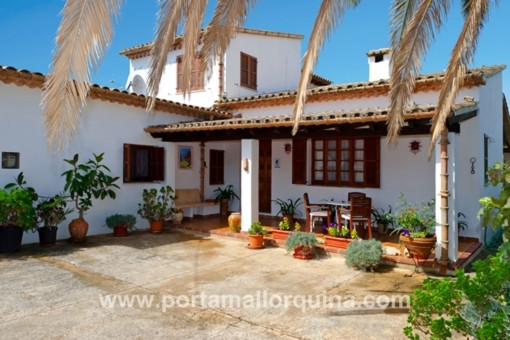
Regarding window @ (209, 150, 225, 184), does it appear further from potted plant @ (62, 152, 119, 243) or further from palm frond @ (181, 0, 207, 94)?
palm frond @ (181, 0, 207, 94)

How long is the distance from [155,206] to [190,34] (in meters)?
7.49

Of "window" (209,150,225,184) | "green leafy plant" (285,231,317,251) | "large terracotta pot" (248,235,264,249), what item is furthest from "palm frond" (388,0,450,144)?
"window" (209,150,225,184)

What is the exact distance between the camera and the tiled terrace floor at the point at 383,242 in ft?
23.1

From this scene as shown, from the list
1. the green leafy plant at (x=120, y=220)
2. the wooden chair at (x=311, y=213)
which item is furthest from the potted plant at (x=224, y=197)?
the wooden chair at (x=311, y=213)

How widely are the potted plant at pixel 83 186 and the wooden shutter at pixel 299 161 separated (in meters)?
5.61

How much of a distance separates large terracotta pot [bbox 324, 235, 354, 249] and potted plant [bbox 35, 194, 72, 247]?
646 centimetres

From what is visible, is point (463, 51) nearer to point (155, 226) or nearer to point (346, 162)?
point (346, 162)

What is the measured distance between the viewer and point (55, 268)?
691 cm

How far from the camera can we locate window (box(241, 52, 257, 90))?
1510cm

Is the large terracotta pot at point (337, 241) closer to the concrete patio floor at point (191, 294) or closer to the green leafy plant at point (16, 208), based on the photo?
the concrete patio floor at point (191, 294)

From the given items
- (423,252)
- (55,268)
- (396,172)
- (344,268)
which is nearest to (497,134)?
(396,172)

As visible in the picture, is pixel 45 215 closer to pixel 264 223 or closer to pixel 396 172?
pixel 264 223

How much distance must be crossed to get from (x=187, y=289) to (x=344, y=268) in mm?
3162

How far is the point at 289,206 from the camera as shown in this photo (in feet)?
37.1
